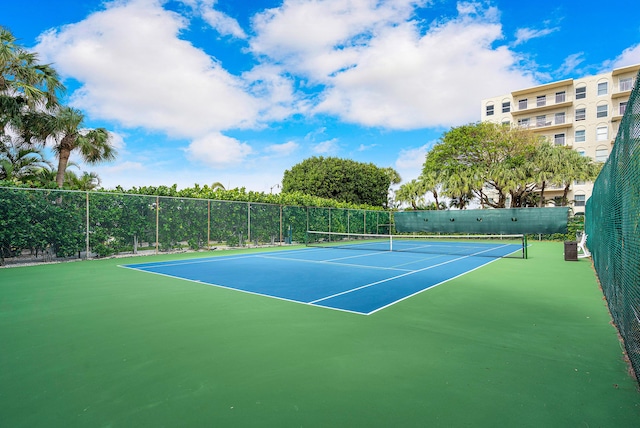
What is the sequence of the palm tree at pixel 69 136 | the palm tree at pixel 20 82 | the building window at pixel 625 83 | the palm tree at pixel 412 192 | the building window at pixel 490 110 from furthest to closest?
the building window at pixel 490 110 → the building window at pixel 625 83 → the palm tree at pixel 412 192 → the palm tree at pixel 69 136 → the palm tree at pixel 20 82

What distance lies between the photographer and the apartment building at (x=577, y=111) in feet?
127

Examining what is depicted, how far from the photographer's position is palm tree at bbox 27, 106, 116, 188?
625 inches

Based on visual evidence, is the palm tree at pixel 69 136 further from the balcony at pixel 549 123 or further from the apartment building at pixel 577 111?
the balcony at pixel 549 123

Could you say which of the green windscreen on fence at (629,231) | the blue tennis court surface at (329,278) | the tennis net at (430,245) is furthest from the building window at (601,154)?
the green windscreen on fence at (629,231)

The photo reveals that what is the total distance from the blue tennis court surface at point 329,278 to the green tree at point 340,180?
30.3 m

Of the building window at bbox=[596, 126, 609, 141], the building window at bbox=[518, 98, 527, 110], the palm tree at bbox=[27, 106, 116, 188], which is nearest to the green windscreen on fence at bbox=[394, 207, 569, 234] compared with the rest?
the palm tree at bbox=[27, 106, 116, 188]

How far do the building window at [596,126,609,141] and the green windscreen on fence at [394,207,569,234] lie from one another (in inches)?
863

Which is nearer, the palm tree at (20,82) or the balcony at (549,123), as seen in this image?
the palm tree at (20,82)

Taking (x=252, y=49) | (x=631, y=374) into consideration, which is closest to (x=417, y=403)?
(x=631, y=374)

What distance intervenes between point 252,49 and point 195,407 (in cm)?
2081

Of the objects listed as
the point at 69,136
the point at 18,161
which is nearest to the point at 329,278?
the point at 69,136

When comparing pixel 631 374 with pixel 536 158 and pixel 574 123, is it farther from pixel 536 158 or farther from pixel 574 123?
pixel 574 123

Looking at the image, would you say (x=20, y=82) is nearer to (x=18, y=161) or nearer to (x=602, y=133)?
(x=18, y=161)

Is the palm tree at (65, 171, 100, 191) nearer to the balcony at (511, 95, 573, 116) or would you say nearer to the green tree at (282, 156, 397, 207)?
the green tree at (282, 156, 397, 207)
